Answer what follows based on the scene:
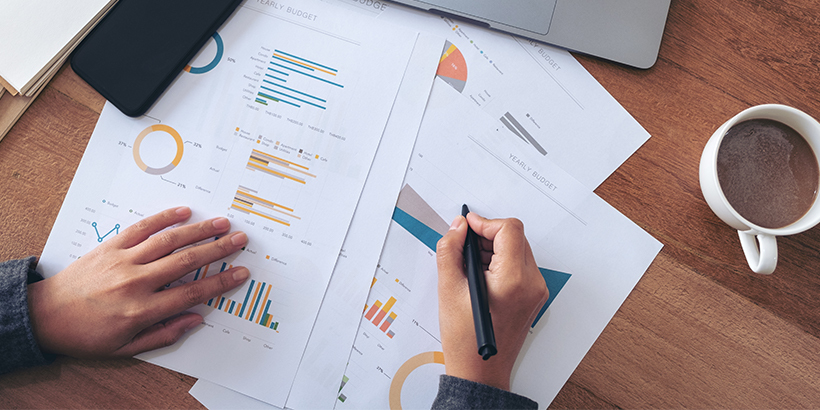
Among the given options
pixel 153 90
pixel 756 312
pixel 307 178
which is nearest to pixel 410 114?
pixel 307 178

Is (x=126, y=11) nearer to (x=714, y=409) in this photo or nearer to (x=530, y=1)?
(x=530, y=1)

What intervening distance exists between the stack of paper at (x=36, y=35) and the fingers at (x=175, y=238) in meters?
0.31

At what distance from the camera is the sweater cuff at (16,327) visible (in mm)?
665

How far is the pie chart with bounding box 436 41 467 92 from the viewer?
77cm

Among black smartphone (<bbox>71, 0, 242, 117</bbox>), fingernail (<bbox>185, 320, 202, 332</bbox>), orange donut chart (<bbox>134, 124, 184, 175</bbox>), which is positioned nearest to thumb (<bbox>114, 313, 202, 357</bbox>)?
fingernail (<bbox>185, 320, 202, 332</bbox>)

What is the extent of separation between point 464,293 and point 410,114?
308 millimetres

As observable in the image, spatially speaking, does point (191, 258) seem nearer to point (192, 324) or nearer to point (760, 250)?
point (192, 324)

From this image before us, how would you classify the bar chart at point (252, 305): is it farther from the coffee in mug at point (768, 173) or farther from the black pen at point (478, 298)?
the coffee in mug at point (768, 173)

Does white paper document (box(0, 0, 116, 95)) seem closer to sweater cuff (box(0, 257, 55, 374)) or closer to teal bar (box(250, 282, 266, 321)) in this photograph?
sweater cuff (box(0, 257, 55, 374))

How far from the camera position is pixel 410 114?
2.49 ft

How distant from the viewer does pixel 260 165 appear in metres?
0.75

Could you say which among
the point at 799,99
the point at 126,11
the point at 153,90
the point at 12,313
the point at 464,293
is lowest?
the point at 12,313

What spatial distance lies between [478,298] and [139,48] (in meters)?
0.66

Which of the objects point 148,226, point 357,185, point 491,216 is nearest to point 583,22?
point 491,216
